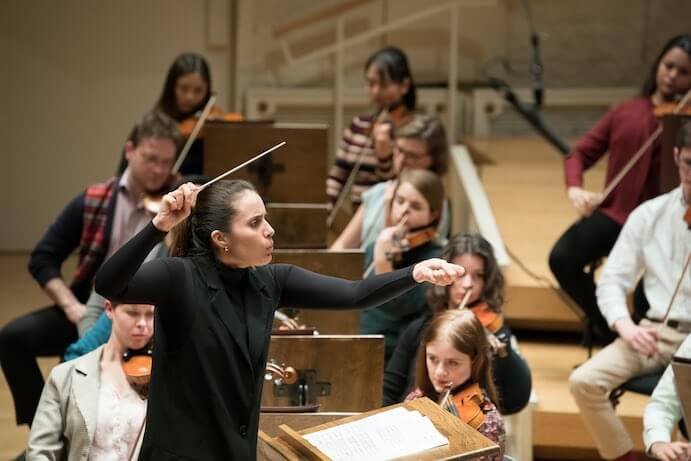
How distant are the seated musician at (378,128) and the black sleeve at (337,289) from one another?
2446 millimetres

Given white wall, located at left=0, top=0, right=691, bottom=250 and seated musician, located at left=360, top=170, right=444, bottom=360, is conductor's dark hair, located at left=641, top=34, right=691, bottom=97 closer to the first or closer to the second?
seated musician, located at left=360, top=170, right=444, bottom=360

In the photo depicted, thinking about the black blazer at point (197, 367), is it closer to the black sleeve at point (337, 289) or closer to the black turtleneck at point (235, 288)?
the black turtleneck at point (235, 288)

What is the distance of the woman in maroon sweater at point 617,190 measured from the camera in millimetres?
4105

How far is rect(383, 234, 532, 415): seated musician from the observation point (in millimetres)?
3191

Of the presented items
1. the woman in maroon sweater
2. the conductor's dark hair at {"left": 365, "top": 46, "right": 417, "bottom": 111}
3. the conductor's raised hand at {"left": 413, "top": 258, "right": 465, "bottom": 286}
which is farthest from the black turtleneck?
the conductor's dark hair at {"left": 365, "top": 46, "right": 417, "bottom": 111}

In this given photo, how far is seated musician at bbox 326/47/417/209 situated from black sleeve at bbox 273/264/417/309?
2.45m

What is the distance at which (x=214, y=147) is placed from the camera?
13.9 feet

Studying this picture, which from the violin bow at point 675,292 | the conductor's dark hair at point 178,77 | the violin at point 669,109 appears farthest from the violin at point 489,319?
the conductor's dark hair at point 178,77

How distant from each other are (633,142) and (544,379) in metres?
0.88

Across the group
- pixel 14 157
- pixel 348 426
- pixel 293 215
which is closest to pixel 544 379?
pixel 293 215

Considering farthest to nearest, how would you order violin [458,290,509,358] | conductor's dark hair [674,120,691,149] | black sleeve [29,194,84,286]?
black sleeve [29,194,84,286] < conductor's dark hair [674,120,691,149] < violin [458,290,509,358]

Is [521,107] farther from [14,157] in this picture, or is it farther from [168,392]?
[168,392]

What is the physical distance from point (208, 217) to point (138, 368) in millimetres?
655

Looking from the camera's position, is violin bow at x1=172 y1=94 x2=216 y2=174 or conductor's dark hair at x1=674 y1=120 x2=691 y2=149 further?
violin bow at x1=172 y1=94 x2=216 y2=174
